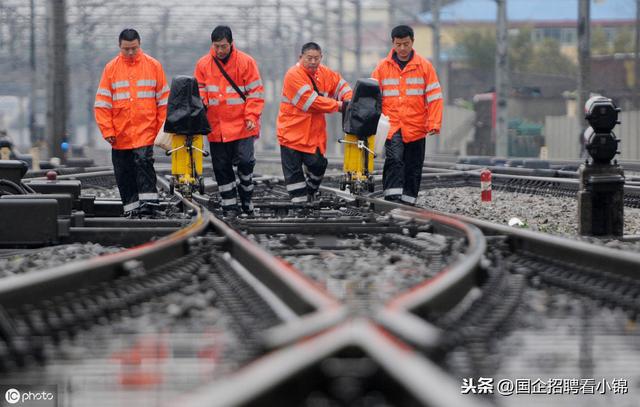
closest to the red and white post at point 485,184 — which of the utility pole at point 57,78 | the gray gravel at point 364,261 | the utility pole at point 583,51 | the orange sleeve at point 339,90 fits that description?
the orange sleeve at point 339,90

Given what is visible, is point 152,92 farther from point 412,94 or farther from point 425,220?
point 425,220

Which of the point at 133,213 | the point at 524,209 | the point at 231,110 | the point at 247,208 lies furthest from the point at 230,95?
the point at 524,209

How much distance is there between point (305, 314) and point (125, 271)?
1.80m

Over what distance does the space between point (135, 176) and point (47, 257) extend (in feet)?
13.4

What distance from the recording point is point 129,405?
11.2 feet

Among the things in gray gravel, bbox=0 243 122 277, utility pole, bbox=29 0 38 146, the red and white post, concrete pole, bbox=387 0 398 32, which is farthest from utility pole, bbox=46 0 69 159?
utility pole, bbox=29 0 38 146

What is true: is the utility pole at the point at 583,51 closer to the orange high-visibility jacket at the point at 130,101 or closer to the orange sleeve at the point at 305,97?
the orange sleeve at the point at 305,97

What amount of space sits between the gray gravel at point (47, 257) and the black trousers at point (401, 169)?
4.38 meters

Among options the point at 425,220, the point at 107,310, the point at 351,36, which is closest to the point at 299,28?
the point at 425,220

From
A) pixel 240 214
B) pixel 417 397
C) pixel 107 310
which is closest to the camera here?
pixel 417 397

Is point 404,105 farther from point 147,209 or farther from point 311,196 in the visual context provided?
point 147,209

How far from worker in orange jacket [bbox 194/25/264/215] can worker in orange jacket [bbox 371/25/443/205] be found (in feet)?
4.77

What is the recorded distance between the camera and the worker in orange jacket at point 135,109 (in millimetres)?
11109

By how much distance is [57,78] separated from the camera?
25.3 meters
